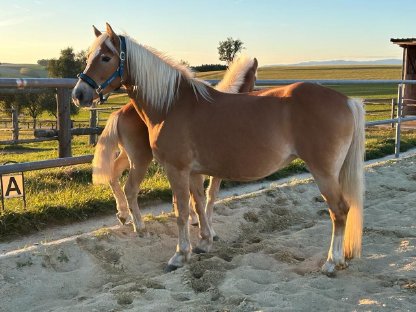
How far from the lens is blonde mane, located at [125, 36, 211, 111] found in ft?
12.7

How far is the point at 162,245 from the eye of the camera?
4484mm

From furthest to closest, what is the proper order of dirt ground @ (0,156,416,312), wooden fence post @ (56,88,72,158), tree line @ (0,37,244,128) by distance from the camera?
tree line @ (0,37,244,128) → wooden fence post @ (56,88,72,158) → dirt ground @ (0,156,416,312)

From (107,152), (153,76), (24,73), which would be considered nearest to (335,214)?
(153,76)

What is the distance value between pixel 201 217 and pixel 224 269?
0.82m

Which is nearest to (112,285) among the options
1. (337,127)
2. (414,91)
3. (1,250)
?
(1,250)

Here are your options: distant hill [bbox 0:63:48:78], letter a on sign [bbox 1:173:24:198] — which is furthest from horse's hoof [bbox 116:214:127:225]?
distant hill [bbox 0:63:48:78]

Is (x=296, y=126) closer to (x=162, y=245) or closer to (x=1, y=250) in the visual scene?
(x=162, y=245)

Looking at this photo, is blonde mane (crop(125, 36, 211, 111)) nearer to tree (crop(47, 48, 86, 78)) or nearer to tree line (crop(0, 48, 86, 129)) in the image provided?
tree line (crop(0, 48, 86, 129))

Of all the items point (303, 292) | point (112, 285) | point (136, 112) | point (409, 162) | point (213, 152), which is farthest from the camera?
point (409, 162)

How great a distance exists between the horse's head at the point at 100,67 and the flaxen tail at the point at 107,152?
0.74 m

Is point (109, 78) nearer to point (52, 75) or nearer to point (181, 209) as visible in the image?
point (181, 209)

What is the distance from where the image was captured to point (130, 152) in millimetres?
4383

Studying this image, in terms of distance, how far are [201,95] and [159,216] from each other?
64.9 inches

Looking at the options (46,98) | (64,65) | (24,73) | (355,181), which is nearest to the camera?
→ (355,181)
